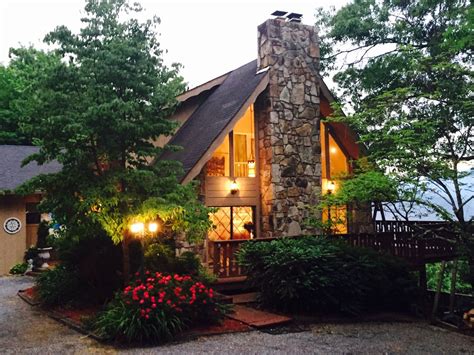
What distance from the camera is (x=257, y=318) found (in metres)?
7.86

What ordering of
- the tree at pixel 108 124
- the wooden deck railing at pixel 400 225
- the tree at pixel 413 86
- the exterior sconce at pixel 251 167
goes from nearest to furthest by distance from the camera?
the tree at pixel 108 124 → the tree at pixel 413 86 → the exterior sconce at pixel 251 167 → the wooden deck railing at pixel 400 225

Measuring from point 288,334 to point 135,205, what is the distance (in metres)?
3.25

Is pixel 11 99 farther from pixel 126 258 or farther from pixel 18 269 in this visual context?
pixel 126 258

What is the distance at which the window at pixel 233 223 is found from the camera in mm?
12094

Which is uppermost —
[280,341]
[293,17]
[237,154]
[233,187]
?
[293,17]

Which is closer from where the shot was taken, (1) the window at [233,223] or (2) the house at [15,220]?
(1) the window at [233,223]

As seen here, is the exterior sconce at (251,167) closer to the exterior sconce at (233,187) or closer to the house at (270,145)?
the house at (270,145)

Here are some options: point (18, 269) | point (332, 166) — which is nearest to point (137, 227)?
point (332, 166)

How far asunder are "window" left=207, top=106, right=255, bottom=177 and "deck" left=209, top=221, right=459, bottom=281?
215cm

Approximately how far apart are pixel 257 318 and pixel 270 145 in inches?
212

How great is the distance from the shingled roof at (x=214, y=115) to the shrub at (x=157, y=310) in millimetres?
3548

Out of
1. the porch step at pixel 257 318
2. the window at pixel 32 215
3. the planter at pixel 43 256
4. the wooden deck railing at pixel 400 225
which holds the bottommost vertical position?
the porch step at pixel 257 318

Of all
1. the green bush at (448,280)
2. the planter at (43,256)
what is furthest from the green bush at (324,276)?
the planter at (43,256)

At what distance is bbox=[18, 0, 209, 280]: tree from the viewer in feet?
25.7
